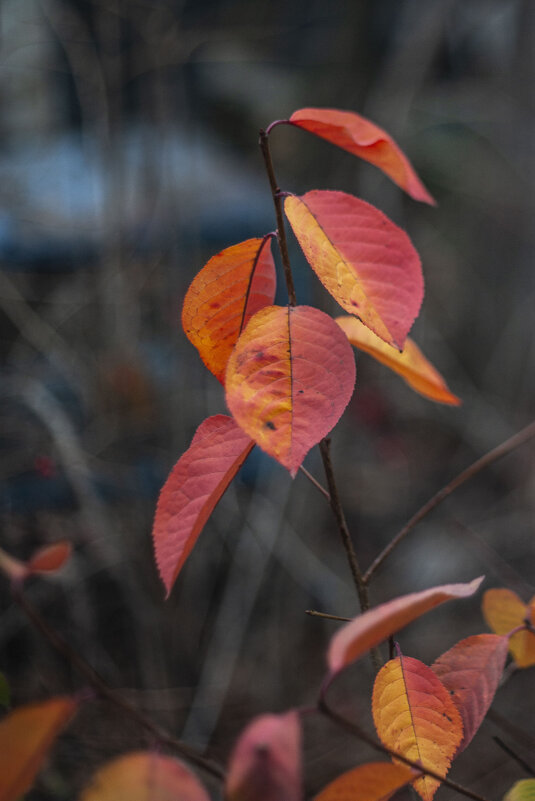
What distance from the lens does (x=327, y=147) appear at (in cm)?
199

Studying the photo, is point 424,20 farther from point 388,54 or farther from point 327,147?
point 327,147

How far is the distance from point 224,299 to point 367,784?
25 cm

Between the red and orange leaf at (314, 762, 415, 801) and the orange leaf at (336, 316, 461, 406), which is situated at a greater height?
the orange leaf at (336, 316, 461, 406)

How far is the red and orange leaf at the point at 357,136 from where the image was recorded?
0.35m

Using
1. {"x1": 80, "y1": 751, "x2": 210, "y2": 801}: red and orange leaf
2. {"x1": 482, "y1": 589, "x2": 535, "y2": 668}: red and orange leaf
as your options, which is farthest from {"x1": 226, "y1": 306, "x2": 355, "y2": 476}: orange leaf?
{"x1": 482, "y1": 589, "x2": 535, "y2": 668}: red and orange leaf

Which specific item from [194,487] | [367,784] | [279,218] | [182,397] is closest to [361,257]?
Result: [279,218]

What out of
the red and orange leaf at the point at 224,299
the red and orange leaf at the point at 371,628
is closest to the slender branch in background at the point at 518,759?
the red and orange leaf at the point at 371,628

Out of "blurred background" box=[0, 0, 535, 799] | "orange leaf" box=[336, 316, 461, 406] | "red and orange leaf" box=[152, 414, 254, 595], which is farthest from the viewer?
"blurred background" box=[0, 0, 535, 799]

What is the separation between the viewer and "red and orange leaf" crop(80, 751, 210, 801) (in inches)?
8.7

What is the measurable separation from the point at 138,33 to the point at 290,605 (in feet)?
5.27

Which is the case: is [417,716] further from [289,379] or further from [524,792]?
[289,379]

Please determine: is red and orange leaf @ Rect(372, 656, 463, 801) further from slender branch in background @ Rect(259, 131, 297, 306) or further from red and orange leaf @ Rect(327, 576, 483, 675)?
slender branch in background @ Rect(259, 131, 297, 306)

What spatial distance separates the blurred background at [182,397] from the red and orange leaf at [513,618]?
75 cm

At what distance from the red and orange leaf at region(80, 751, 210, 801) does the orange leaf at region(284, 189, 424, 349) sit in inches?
8.6
